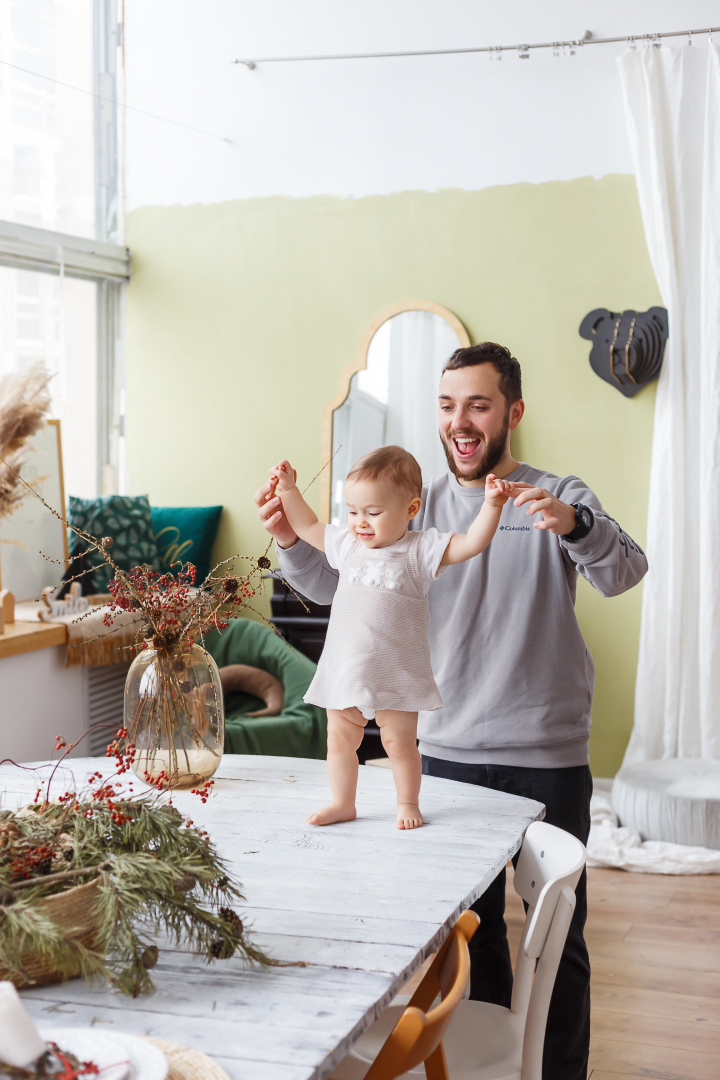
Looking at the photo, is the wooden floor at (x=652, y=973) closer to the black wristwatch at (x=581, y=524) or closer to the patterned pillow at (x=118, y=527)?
the black wristwatch at (x=581, y=524)

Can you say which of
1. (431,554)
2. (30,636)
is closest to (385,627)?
(431,554)

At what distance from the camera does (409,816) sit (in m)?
1.54

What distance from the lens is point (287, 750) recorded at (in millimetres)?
3455

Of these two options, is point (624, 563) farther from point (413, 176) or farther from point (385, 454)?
point (413, 176)

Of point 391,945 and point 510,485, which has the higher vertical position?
point 510,485

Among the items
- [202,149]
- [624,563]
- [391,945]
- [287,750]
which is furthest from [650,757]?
[202,149]

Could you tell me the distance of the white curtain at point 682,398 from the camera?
12.0 ft

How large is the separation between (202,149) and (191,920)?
407 centimetres

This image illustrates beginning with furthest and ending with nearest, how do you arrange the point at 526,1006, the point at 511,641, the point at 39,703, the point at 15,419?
1. the point at 39,703
2. the point at 15,419
3. the point at 511,641
4. the point at 526,1006

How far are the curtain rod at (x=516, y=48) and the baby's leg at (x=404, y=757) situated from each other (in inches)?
127

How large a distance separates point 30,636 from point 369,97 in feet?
8.53

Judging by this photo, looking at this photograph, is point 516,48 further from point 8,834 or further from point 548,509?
point 8,834

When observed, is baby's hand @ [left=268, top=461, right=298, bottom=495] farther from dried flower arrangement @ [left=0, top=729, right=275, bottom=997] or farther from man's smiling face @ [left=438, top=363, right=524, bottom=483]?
dried flower arrangement @ [left=0, top=729, right=275, bottom=997]

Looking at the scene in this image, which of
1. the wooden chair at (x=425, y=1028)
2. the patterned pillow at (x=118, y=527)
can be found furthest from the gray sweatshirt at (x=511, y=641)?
the patterned pillow at (x=118, y=527)
